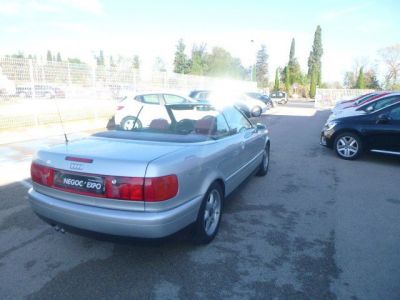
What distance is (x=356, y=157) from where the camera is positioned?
301 inches

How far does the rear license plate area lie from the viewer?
2758 mm

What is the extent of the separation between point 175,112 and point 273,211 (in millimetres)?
1957

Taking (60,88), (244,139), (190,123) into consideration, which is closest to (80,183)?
(190,123)

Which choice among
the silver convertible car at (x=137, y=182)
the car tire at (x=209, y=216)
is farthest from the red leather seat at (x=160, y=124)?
the car tire at (x=209, y=216)

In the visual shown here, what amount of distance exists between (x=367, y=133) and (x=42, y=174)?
689 centimetres

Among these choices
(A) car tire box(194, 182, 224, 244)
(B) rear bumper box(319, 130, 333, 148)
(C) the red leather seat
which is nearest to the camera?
(A) car tire box(194, 182, 224, 244)

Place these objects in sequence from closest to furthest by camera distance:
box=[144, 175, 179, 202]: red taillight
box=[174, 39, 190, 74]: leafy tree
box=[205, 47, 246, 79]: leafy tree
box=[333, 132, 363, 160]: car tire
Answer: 1. box=[144, 175, 179, 202]: red taillight
2. box=[333, 132, 363, 160]: car tire
3. box=[174, 39, 190, 74]: leafy tree
4. box=[205, 47, 246, 79]: leafy tree

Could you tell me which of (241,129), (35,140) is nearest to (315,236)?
(241,129)

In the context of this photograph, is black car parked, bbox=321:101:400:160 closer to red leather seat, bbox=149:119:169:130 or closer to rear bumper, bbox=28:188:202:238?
red leather seat, bbox=149:119:169:130

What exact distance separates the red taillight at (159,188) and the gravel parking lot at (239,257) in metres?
0.39

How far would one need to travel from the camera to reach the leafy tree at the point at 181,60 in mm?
57838

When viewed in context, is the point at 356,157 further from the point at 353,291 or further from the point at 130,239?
the point at 130,239

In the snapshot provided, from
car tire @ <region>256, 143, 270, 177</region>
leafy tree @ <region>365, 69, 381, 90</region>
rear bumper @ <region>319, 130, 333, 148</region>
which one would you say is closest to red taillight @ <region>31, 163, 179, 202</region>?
car tire @ <region>256, 143, 270, 177</region>

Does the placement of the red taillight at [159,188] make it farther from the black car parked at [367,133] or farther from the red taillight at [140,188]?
the black car parked at [367,133]
